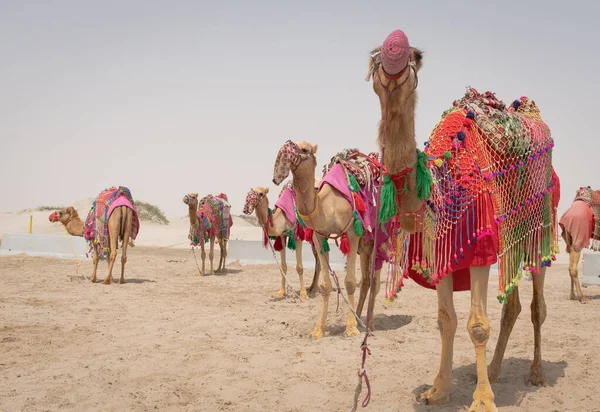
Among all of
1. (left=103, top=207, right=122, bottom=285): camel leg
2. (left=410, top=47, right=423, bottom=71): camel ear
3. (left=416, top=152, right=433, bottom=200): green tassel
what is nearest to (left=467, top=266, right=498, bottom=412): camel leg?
(left=416, top=152, right=433, bottom=200): green tassel

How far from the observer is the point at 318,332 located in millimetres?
7445

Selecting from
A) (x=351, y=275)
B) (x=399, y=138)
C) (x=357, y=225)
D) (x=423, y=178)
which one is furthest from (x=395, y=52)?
(x=351, y=275)

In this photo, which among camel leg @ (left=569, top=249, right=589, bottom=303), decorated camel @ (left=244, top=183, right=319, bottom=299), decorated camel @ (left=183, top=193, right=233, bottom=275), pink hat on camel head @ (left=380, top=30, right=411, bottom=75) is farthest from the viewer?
decorated camel @ (left=183, top=193, right=233, bottom=275)

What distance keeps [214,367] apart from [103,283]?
764cm

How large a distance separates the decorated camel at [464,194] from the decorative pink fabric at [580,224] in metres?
6.15

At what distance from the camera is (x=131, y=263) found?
17.3 m

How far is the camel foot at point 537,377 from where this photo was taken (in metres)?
5.21

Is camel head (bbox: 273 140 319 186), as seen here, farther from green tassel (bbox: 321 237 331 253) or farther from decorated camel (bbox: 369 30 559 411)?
green tassel (bbox: 321 237 331 253)

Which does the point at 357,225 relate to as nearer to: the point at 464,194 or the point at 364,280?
the point at 364,280

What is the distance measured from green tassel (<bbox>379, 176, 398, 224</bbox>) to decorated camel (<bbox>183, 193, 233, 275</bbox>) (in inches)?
433

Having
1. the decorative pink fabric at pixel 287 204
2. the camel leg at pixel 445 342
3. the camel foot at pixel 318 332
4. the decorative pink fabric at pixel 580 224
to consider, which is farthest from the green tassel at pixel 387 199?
the decorative pink fabric at pixel 580 224

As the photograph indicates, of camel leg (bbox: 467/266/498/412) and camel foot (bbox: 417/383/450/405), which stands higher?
camel leg (bbox: 467/266/498/412)

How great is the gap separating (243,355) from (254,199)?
15.3ft

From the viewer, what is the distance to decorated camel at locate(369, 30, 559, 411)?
376 cm
